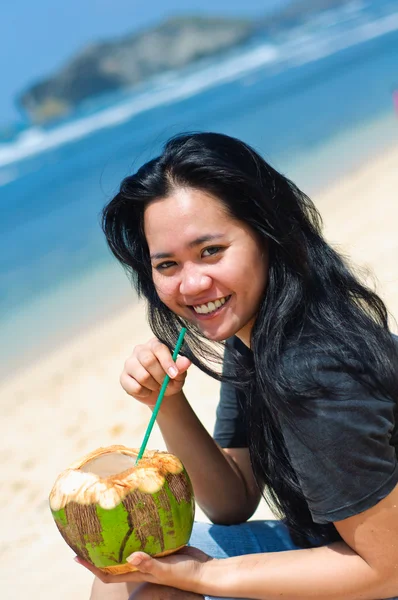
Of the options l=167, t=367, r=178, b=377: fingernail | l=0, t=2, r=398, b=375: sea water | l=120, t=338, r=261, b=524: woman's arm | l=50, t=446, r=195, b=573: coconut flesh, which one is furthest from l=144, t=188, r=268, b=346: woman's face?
l=0, t=2, r=398, b=375: sea water

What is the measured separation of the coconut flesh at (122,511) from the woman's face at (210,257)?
335 mm

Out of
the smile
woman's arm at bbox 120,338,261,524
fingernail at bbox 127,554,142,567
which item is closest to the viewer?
fingernail at bbox 127,554,142,567

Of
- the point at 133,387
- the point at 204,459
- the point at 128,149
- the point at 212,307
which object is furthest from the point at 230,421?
the point at 128,149

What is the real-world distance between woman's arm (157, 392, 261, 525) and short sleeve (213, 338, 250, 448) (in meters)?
0.04

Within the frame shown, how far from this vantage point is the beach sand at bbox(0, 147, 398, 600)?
9.41ft

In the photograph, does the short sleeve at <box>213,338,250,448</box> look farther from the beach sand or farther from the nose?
the beach sand

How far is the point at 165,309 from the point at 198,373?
216 centimetres

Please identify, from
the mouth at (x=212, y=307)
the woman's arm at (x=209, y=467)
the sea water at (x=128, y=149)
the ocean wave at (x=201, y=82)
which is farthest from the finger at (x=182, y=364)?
the ocean wave at (x=201, y=82)

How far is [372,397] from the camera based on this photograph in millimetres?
1436

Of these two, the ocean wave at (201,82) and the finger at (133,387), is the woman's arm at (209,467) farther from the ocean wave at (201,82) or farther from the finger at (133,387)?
the ocean wave at (201,82)

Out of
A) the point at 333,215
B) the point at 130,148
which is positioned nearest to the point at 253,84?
the point at 130,148

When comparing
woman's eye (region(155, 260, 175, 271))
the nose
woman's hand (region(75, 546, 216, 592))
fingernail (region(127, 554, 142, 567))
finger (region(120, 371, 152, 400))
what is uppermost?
woman's eye (region(155, 260, 175, 271))

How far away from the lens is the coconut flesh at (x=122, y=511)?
58.8 inches

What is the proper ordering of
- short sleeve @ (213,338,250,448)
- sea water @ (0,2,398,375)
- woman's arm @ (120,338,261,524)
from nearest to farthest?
woman's arm @ (120,338,261,524), short sleeve @ (213,338,250,448), sea water @ (0,2,398,375)
